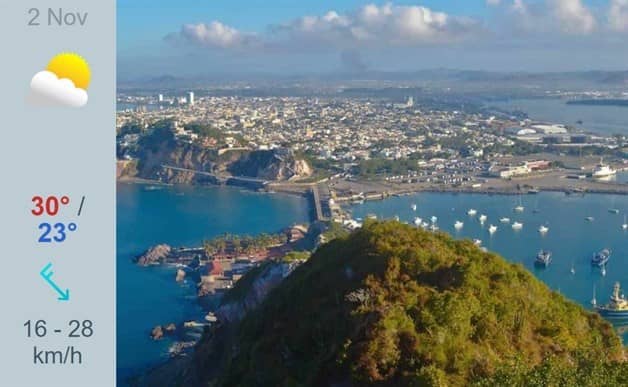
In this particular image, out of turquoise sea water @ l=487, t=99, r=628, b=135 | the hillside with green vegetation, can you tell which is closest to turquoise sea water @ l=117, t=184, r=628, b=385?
the hillside with green vegetation

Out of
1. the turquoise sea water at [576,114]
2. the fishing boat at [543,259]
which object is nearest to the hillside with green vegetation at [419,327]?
the fishing boat at [543,259]

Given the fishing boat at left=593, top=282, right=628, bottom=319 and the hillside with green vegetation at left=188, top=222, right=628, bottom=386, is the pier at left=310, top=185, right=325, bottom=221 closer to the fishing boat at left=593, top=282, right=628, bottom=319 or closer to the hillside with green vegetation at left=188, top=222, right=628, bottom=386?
the fishing boat at left=593, top=282, right=628, bottom=319

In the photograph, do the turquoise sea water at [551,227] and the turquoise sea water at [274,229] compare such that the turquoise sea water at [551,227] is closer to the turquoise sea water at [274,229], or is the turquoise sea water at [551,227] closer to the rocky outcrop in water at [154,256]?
the turquoise sea water at [274,229]
